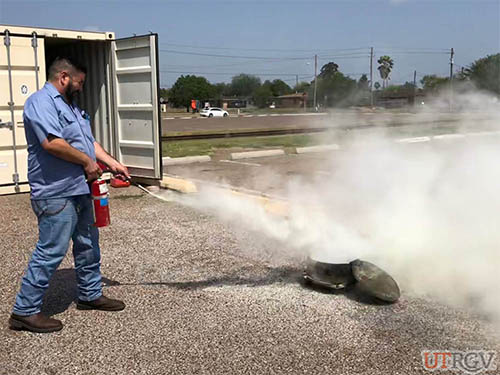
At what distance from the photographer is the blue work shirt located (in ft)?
12.0

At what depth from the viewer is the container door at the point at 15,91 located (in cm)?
855

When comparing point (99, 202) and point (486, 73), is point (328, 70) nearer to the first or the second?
point (486, 73)

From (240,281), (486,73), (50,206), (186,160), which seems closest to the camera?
(50,206)

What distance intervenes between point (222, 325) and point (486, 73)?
16.5ft

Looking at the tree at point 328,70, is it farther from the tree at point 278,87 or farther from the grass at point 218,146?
the tree at point 278,87

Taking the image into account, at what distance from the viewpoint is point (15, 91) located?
28.5ft

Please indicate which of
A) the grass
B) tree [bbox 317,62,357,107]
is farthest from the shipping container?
the grass

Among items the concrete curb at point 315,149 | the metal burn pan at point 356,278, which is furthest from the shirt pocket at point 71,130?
the concrete curb at point 315,149

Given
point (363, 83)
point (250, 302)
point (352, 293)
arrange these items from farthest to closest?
point (363, 83)
point (352, 293)
point (250, 302)

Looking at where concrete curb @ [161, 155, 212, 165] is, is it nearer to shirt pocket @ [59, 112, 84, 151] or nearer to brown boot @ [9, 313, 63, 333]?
shirt pocket @ [59, 112, 84, 151]

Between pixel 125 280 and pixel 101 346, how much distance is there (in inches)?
53.0

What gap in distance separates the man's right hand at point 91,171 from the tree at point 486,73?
507 cm

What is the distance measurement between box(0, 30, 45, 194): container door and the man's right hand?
18.5 ft

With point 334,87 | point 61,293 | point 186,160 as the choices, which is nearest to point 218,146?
point 186,160
